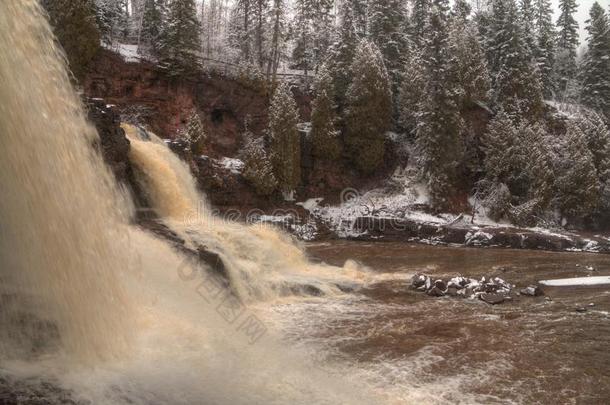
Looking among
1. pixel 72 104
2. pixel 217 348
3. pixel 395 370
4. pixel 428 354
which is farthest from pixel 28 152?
pixel 428 354

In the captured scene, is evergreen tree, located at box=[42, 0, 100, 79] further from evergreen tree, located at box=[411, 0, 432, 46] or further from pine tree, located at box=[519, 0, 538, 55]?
pine tree, located at box=[519, 0, 538, 55]

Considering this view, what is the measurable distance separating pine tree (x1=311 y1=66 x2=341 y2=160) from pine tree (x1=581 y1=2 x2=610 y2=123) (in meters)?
26.5

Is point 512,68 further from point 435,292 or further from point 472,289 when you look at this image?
point 435,292

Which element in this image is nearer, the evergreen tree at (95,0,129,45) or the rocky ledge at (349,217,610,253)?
the rocky ledge at (349,217,610,253)

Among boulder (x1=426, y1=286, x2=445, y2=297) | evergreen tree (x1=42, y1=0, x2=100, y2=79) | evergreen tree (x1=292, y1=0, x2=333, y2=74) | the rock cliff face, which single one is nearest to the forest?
evergreen tree (x1=42, y1=0, x2=100, y2=79)

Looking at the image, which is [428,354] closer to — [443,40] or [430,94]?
[430,94]

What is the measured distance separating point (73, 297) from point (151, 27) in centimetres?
3335

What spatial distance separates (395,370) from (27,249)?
571 centimetres

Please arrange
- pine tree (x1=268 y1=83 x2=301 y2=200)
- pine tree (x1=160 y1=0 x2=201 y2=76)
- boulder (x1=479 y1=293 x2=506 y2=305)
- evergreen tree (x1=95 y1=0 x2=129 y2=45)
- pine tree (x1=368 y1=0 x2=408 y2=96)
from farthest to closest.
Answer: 1. pine tree (x1=368 y1=0 x2=408 y2=96)
2. evergreen tree (x1=95 y1=0 x2=129 y2=45)
3. pine tree (x1=160 y1=0 x2=201 y2=76)
4. pine tree (x1=268 y1=83 x2=301 y2=200)
5. boulder (x1=479 y1=293 x2=506 y2=305)

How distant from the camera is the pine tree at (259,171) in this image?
92.7 ft

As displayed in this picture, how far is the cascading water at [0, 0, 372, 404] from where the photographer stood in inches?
236

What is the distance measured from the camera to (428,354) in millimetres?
8797

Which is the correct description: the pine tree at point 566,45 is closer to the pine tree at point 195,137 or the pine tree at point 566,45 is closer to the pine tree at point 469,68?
the pine tree at point 469,68

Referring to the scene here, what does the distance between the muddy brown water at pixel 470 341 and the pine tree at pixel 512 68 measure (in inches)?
936
